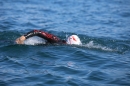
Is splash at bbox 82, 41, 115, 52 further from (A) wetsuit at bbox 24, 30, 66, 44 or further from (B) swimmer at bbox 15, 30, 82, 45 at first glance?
(A) wetsuit at bbox 24, 30, 66, 44

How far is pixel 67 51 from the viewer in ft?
38.5

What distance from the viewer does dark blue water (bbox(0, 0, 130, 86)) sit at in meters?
9.06

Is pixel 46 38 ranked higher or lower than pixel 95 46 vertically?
higher

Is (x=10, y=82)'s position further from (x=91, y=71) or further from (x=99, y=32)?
(x=99, y=32)

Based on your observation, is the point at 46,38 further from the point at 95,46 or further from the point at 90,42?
the point at 90,42

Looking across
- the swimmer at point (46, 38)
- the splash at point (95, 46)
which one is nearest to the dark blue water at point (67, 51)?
the splash at point (95, 46)

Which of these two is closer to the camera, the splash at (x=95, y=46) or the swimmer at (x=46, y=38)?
the swimmer at (x=46, y=38)

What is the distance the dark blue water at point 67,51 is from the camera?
906 centimetres

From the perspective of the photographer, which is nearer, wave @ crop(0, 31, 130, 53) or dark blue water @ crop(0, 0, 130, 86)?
dark blue water @ crop(0, 0, 130, 86)

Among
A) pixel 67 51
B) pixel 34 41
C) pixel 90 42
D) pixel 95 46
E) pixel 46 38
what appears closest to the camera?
pixel 46 38

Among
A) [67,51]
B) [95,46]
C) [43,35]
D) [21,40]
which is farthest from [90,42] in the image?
[21,40]

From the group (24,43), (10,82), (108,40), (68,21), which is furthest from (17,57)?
(68,21)

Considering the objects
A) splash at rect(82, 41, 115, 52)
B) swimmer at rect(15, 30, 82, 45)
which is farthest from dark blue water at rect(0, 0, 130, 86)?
swimmer at rect(15, 30, 82, 45)

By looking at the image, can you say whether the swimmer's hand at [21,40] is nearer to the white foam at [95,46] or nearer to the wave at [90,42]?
the wave at [90,42]
